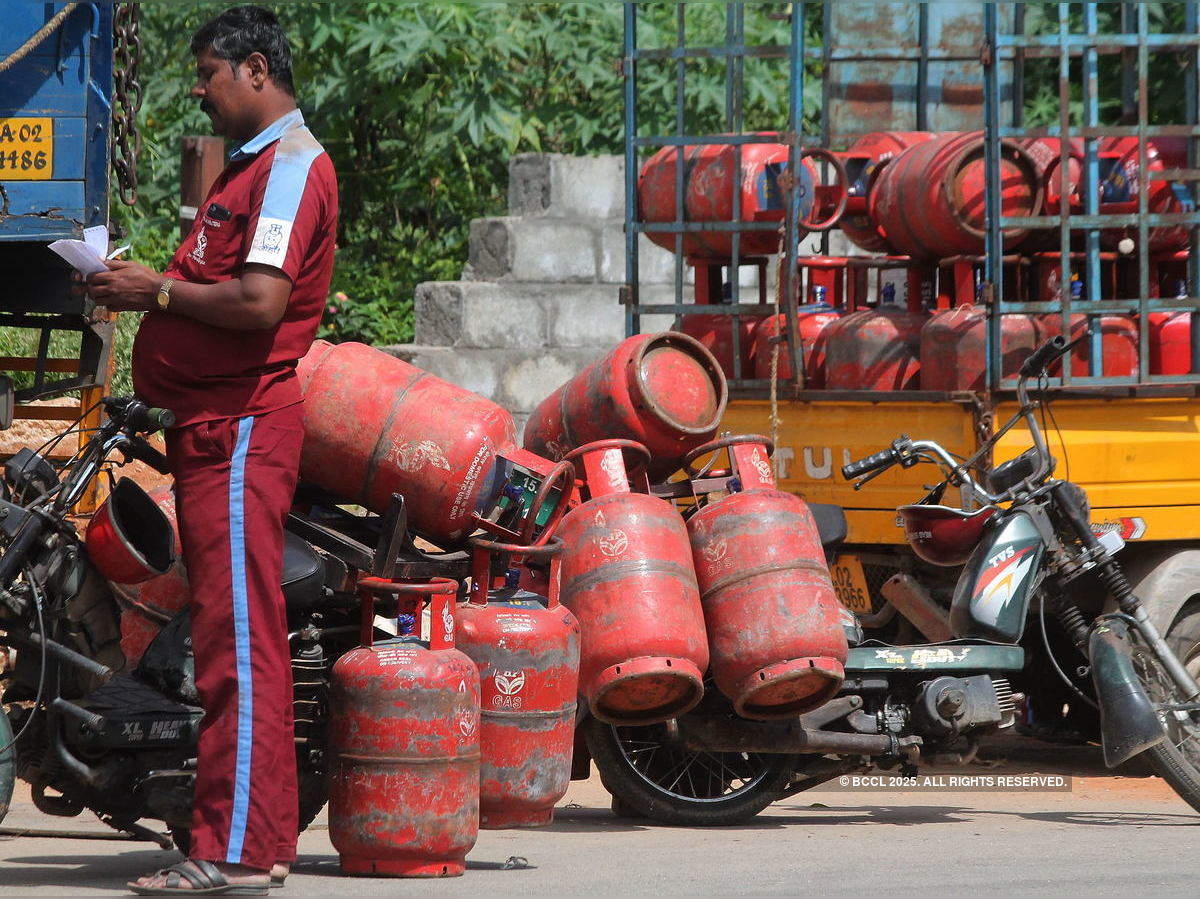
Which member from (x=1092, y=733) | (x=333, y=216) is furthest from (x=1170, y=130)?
(x=333, y=216)

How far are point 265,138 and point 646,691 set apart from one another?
192cm

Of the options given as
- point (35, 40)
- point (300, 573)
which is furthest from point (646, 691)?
point (35, 40)

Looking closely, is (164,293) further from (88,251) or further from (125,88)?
(125,88)

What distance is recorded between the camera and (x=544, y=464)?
4.75 meters

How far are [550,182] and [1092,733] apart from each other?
16.4 feet

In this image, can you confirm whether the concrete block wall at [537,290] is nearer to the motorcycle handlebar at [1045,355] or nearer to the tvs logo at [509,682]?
the motorcycle handlebar at [1045,355]

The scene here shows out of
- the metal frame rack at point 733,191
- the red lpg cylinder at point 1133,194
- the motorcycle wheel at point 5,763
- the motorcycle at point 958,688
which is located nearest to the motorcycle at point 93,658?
the motorcycle wheel at point 5,763

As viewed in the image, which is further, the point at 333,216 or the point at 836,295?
the point at 836,295

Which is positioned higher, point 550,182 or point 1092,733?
point 550,182

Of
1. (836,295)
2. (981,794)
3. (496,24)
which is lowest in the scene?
(981,794)

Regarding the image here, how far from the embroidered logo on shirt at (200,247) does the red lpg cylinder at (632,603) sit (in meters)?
1.44

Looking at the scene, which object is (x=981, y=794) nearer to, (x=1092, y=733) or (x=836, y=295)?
(x=1092, y=733)

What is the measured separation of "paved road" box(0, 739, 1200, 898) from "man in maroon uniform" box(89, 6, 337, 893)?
0.34 metres

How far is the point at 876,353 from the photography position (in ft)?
22.3
